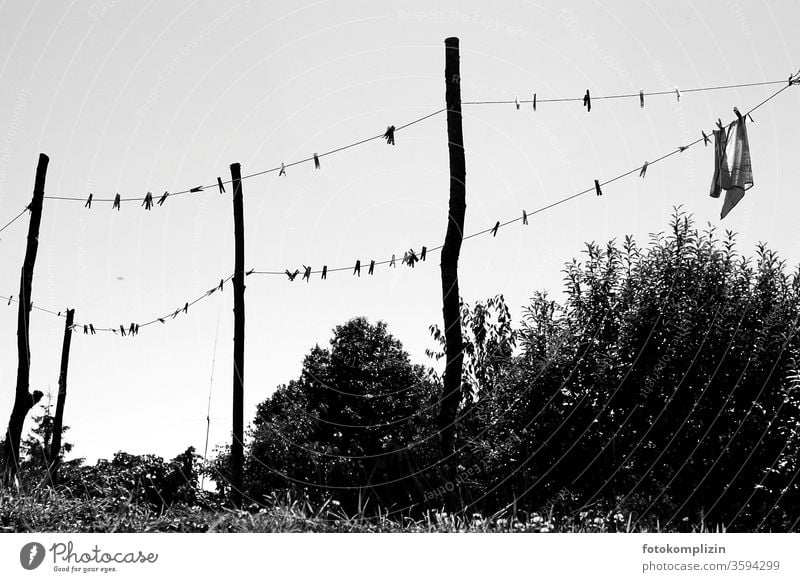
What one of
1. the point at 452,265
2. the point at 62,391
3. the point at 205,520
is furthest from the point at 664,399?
the point at 62,391

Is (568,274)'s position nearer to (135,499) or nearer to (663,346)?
(663,346)

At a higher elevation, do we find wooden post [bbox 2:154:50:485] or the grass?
wooden post [bbox 2:154:50:485]

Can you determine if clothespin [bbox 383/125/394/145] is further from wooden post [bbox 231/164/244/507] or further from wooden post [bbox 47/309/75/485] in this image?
wooden post [bbox 47/309/75/485]

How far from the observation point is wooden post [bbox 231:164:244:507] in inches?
655

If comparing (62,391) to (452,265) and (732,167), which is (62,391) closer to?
(452,265)

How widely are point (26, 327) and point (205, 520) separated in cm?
851

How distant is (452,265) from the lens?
41.5ft

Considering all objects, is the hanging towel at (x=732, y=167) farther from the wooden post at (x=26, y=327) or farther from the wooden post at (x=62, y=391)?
the wooden post at (x=62, y=391)

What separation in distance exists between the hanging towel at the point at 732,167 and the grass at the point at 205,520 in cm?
509

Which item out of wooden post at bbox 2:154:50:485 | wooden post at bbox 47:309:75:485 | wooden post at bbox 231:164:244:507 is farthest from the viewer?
wooden post at bbox 47:309:75:485

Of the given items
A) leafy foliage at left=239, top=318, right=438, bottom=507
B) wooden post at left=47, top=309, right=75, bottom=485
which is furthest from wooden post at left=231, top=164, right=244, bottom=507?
leafy foliage at left=239, top=318, right=438, bottom=507

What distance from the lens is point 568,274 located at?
22656 mm

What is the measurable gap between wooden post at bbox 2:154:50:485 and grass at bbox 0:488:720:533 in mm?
4560
